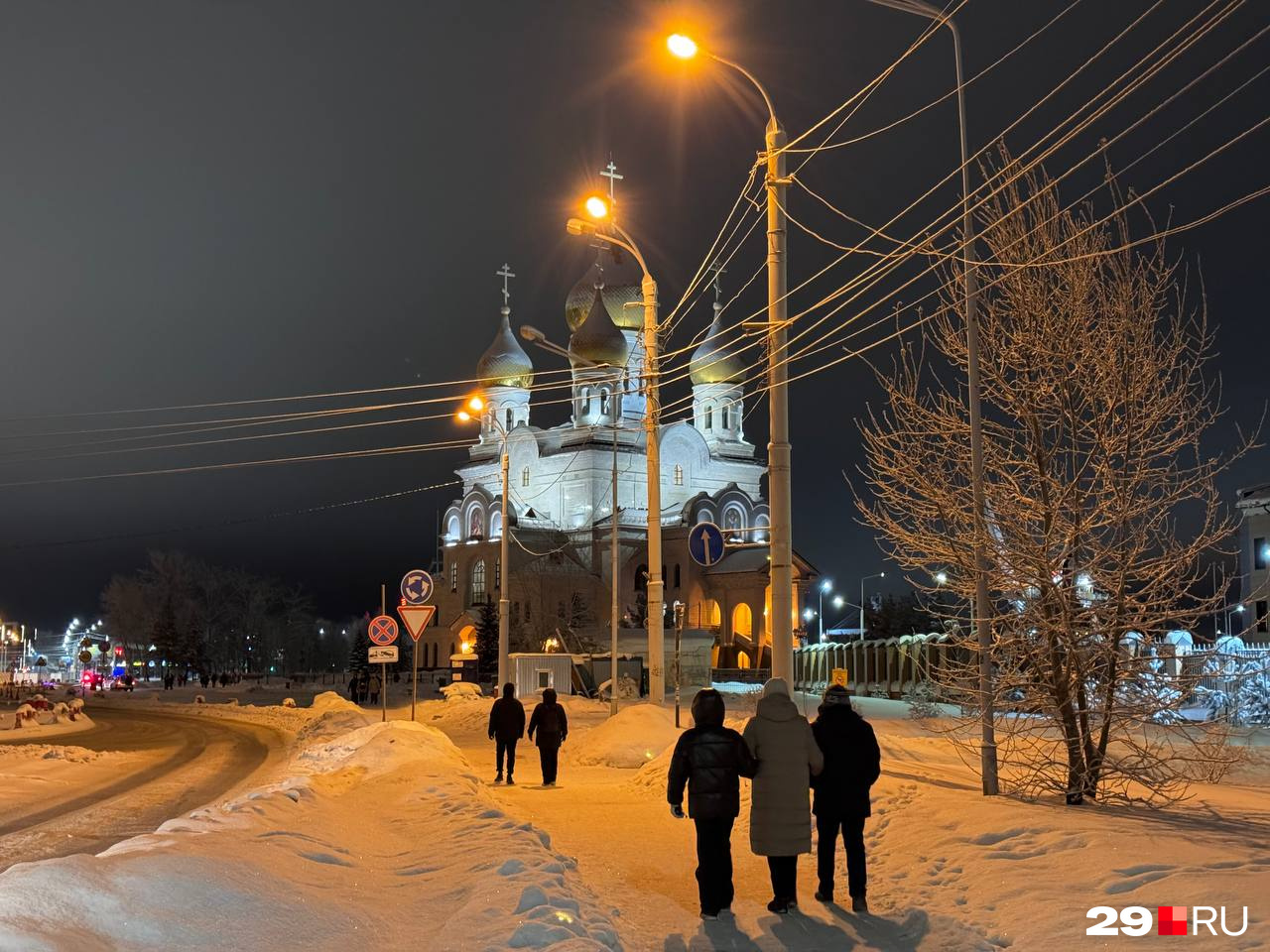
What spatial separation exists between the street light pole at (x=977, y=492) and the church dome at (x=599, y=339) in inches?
2420

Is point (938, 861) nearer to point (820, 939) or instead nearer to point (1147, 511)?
point (820, 939)

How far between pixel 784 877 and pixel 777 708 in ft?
3.97

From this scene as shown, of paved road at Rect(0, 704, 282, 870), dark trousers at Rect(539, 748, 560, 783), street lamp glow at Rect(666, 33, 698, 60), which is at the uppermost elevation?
street lamp glow at Rect(666, 33, 698, 60)

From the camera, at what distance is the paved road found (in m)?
13.5

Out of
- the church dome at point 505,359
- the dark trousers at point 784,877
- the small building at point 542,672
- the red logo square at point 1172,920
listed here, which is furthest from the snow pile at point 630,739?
the church dome at point 505,359

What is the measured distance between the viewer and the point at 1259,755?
73.5 ft

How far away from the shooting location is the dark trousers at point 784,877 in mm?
8820

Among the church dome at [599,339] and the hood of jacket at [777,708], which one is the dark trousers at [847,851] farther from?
the church dome at [599,339]

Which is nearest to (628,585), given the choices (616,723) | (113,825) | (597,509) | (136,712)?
(597,509)

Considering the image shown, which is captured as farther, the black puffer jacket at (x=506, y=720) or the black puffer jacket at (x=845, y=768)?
the black puffer jacket at (x=506, y=720)

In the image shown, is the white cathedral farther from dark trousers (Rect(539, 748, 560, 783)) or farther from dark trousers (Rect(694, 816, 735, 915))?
dark trousers (Rect(694, 816, 735, 915))

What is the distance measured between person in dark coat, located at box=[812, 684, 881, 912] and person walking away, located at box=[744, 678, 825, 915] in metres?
0.32

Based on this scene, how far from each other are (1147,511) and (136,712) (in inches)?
1804

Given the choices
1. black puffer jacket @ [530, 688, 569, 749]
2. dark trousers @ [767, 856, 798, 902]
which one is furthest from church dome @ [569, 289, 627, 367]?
dark trousers @ [767, 856, 798, 902]
